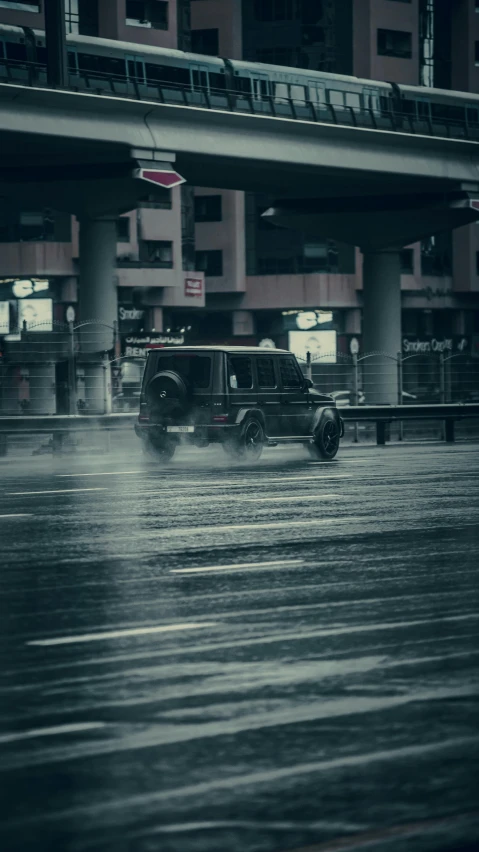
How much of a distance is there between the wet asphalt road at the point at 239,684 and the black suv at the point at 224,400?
996cm

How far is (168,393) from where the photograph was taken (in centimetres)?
2645

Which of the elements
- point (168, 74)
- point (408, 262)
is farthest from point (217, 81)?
point (408, 262)

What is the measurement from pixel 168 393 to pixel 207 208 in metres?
66.8

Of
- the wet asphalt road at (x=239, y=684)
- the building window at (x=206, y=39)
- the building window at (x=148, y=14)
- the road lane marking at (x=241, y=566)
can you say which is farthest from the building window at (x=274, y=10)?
the road lane marking at (x=241, y=566)

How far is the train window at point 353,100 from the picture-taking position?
51688mm

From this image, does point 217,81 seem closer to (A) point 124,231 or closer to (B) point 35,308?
(B) point 35,308

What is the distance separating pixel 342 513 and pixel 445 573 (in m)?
5.24

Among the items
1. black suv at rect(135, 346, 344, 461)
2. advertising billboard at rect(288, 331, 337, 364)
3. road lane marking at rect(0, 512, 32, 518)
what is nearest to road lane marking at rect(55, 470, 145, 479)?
black suv at rect(135, 346, 344, 461)

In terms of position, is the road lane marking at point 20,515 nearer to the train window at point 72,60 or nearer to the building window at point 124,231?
the train window at point 72,60

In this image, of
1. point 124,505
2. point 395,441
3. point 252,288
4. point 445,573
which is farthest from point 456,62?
point 445,573

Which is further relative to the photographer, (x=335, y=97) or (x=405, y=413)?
(x=335, y=97)

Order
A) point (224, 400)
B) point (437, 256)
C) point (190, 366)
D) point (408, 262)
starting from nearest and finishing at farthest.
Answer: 1. point (224, 400)
2. point (190, 366)
3. point (408, 262)
4. point (437, 256)

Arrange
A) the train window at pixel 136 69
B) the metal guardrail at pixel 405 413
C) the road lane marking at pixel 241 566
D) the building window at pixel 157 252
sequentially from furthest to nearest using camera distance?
the building window at pixel 157 252 → the train window at pixel 136 69 → the metal guardrail at pixel 405 413 → the road lane marking at pixel 241 566

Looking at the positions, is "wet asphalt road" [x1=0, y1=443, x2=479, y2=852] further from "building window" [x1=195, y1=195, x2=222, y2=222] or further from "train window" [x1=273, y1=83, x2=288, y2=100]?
"building window" [x1=195, y1=195, x2=222, y2=222]
